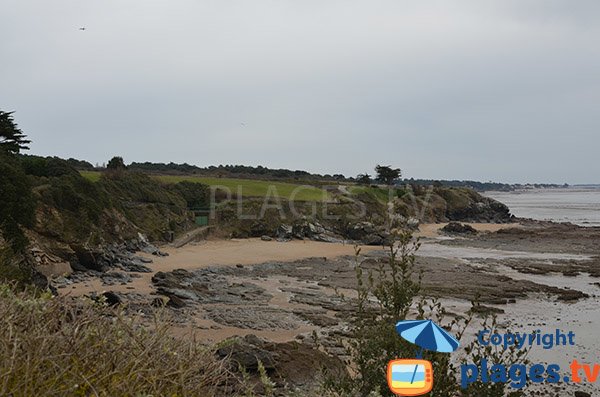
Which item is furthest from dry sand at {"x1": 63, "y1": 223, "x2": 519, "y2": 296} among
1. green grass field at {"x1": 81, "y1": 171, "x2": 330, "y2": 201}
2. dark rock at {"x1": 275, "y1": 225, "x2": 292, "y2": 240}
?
green grass field at {"x1": 81, "y1": 171, "x2": 330, "y2": 201}

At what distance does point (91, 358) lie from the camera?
11.7 ft

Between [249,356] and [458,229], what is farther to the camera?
[458,229]

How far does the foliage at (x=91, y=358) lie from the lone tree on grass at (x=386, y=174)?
296 feet

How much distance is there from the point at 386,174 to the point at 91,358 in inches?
3597

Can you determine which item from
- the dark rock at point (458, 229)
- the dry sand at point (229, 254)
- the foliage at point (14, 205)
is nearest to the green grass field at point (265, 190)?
the dry sand at point (229, 254)

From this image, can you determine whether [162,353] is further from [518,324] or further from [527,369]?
[518,324]

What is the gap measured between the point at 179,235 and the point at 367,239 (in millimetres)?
17175

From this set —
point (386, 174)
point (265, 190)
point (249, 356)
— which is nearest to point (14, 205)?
point (249, 356)

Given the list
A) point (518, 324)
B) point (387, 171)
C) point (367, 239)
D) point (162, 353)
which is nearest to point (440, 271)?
point (518, 324)

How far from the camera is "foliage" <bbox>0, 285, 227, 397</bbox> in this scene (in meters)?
3.11

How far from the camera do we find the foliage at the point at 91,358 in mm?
3113

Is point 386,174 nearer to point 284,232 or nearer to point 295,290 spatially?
point 284,232

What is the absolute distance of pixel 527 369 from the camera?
12820mm

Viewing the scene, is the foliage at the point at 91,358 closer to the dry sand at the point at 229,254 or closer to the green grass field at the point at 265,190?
the dry sand at the point at 229,254
